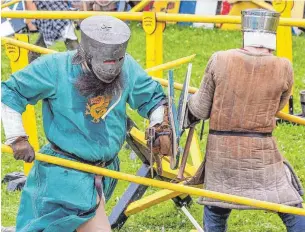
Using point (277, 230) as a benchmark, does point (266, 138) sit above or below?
above

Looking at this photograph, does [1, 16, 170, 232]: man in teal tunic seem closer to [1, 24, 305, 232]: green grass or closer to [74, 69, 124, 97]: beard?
[74, 69, 124, 97]: beard

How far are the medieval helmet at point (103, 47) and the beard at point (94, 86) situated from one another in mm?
32

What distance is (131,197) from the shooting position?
632cm

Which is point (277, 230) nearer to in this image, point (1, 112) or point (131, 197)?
point (131, 197)

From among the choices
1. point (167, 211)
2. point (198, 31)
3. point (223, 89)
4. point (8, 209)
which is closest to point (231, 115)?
point (223, 89)

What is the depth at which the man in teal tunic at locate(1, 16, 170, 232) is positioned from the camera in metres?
4.64

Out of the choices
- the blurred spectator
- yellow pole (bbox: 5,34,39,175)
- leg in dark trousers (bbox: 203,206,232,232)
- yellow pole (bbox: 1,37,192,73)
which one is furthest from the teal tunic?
the blurred spectator

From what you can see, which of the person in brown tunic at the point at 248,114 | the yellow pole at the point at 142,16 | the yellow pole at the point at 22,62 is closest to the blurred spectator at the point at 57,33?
the yellow pole at the point at 22,62

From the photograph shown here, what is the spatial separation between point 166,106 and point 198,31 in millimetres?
8231

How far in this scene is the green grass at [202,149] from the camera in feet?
21.2

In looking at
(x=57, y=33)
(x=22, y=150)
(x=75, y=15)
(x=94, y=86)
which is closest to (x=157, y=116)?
(x=94, y=86)

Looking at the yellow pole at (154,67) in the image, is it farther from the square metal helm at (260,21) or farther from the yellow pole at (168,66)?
the square metal helm at (260,21)

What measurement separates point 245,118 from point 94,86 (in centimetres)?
91

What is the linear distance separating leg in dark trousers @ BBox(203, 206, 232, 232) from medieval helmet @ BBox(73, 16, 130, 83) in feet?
3.85
